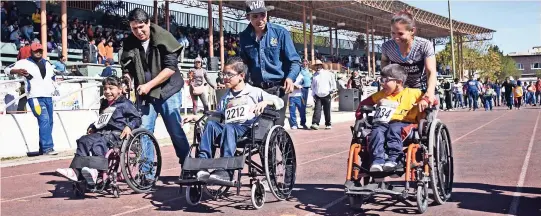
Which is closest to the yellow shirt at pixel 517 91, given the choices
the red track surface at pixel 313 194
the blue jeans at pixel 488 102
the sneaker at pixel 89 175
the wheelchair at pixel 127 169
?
the blue jeans at pixel 488 102

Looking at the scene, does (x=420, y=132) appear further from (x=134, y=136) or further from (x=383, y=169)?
(x=134, y=136)

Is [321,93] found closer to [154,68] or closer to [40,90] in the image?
[40,90]

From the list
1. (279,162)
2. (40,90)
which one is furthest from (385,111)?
(40,90)

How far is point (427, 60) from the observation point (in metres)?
5.32

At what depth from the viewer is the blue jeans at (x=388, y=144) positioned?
15.4 ft

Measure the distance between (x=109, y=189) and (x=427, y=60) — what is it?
3.48 metres

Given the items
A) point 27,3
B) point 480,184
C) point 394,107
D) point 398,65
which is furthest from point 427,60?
point 27,3

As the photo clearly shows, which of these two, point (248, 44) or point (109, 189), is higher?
point (248, 44)

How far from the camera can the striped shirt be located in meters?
5.38

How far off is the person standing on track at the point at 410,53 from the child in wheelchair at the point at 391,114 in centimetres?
22

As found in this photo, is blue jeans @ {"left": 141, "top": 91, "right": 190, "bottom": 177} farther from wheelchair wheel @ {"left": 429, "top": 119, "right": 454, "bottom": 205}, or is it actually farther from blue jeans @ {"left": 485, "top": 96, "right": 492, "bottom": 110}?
blue jeans @ {"left": 485, "top": 96, "right": 492, "bottom": 110}

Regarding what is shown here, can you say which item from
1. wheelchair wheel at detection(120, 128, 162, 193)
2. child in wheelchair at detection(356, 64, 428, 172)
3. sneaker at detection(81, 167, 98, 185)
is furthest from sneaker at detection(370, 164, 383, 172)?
sneaker at detection(81, 167, 98, 185)

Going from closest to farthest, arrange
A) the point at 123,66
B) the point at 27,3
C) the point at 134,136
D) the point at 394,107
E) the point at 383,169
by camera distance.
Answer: the point at 383,169
the point at 394,107
the point at 134,136
the point at 123,66
the point at 27,3

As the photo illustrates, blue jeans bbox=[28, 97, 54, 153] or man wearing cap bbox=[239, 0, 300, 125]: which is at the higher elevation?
man wearing cap bbox=[239, 0, 300, 125]
